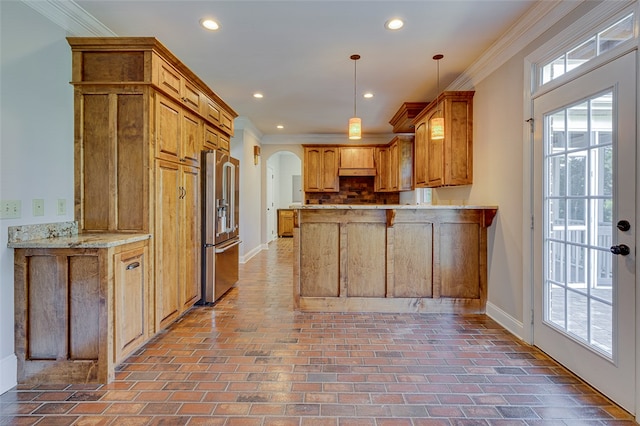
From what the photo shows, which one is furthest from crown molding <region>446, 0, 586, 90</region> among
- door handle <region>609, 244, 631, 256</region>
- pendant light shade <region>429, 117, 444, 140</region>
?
door handle <region>609, 244, 631, 256</region>

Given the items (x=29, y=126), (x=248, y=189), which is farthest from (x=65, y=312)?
(x=248, y=189)

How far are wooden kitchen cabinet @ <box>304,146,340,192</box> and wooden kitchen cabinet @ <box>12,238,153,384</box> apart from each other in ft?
16.9

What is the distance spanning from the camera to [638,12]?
1.65 m

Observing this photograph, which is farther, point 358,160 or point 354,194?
point 354,194

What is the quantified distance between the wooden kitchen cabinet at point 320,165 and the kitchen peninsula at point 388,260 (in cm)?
372

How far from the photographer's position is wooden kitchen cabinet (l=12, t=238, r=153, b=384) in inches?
76.0

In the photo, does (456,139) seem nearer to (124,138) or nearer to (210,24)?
(210,24)

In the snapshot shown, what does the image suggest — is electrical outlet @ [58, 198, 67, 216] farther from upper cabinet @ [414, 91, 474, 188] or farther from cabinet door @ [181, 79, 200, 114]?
upper cabinet @ [414, 91, 474, 188]

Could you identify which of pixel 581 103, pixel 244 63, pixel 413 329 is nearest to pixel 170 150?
pixel 244 63

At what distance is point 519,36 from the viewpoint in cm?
261

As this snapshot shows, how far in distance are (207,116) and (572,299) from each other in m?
3.58

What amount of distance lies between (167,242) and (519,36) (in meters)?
3.43

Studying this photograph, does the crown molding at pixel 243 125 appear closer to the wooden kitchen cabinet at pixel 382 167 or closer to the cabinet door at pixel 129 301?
the wooden kitchen cabinet at pixel 382 167

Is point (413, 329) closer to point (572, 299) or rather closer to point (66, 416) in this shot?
point (572, 299)
